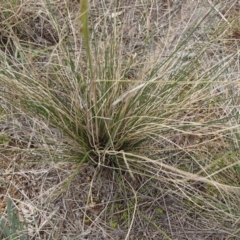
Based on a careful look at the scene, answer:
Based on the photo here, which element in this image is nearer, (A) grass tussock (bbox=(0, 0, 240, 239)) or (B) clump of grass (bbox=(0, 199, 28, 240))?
(B) clump of grass (bbox=(0, 199, 28, 240))

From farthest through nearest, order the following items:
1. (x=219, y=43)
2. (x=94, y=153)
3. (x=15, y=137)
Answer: (x=219, y=43)
(x=15, y=137)
(x=94, y=153)

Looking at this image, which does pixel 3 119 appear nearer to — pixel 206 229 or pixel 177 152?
pixel 177 152

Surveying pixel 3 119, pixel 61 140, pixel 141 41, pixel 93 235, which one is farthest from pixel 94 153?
pixel 141 41

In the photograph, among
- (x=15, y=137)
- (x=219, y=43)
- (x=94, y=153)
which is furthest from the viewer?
(x=219, y=43)

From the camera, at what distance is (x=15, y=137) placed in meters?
1.24

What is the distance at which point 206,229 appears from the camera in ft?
3.77

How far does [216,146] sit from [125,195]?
30 cm

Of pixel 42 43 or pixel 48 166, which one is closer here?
pixel 48 166

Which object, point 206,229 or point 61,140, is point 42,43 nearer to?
point 61,140

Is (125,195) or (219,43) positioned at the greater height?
(219,43)

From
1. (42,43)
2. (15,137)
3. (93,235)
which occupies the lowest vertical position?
(93,235)

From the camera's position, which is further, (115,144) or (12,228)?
(115,144)

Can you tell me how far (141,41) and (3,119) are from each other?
1.73 ft

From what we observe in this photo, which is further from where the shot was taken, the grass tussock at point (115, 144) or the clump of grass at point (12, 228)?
the grass tussock at point (115, 144)
